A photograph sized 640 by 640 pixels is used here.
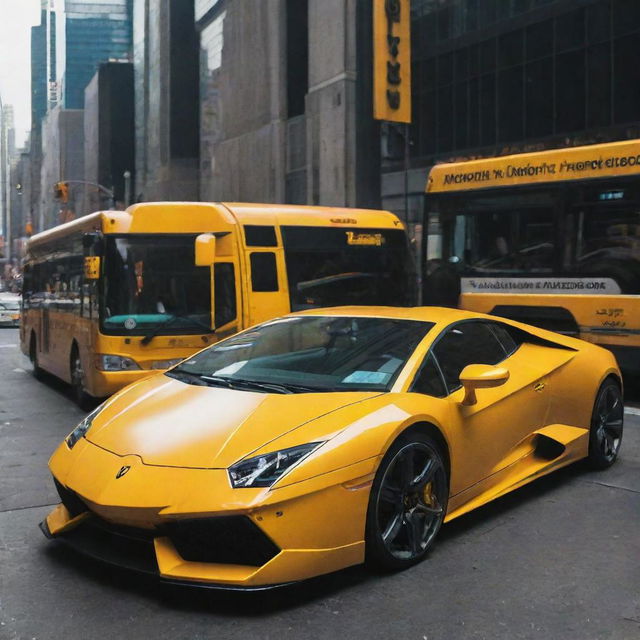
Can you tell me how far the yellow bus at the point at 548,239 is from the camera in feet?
33.5

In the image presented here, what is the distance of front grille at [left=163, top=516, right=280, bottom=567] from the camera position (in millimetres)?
3701

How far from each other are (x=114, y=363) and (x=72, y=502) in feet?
17.4

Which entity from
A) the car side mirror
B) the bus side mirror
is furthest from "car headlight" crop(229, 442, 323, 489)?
the bus side mirror

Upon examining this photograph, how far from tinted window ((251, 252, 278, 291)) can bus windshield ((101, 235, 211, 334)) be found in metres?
0.66

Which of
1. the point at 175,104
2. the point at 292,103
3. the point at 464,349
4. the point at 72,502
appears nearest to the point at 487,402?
the point at 464,349

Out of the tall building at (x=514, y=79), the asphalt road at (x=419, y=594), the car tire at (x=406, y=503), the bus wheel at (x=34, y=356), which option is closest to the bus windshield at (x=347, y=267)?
the bus wheel at (x=34, y=356)

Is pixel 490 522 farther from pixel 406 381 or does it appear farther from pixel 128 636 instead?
pixel 128 636

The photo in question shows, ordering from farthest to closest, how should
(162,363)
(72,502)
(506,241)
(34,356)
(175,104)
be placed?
(175,104)
(34,356)
(506,241)
(162,363)
(72,502)

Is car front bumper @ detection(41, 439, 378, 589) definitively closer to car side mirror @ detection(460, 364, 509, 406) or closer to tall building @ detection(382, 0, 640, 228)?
car side mirror @ detection(460, 364, 509, 406)

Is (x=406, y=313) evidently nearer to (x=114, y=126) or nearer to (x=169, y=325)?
(x=169, y=325)

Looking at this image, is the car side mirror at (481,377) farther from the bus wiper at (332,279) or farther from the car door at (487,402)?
the bus wiper at (332,279)

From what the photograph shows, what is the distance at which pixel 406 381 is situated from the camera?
4664 mm

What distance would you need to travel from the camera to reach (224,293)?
1005cm

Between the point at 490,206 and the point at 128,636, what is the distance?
919 cm
